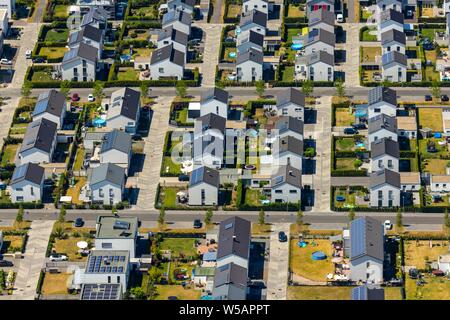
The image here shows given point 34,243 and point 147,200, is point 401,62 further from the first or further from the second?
point 34,243

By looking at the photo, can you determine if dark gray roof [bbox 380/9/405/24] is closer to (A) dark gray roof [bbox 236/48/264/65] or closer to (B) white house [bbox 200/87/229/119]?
(A) dark gray roof [bbox 236/48/264/65]

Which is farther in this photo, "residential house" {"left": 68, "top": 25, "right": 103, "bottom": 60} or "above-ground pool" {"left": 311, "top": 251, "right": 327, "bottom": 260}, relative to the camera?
"residential house" {"left": 68, "top": 25, "right": 103, "bottom": 60}

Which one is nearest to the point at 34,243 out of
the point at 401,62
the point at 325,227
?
the point at 325,227

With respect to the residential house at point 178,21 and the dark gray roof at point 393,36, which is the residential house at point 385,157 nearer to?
the dark gray roof at point 393,36

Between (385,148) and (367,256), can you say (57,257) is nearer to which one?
(367,256)

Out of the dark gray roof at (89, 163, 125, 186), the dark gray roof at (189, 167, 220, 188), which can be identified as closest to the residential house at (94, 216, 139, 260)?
the dark gray roof at (89, 163, 125, 186)

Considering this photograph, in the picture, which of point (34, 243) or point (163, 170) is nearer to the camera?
point (34, 243)
